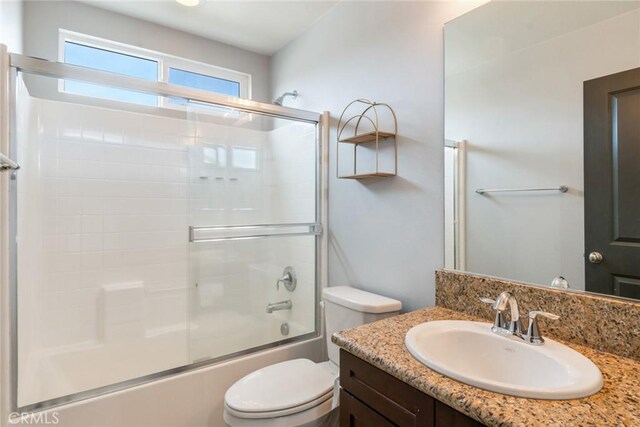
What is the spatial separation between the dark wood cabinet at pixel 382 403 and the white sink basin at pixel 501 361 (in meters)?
0.08

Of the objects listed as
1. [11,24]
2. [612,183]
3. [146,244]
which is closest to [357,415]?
[612,183]

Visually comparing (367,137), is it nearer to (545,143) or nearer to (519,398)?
(545,143)

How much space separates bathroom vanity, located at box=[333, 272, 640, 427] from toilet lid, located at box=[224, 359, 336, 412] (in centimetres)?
38

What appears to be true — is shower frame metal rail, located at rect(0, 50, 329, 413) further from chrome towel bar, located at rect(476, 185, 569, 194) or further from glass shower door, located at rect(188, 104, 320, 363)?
chrome towel bar, located at rect(476, 185, 569, 194)

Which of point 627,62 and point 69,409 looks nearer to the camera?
point 627,62

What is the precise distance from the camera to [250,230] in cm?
212

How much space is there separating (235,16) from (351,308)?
2047 millimetres

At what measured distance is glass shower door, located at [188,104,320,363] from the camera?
2.03 metres

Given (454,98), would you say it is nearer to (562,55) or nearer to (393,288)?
(562,55)

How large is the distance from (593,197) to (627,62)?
1.31ft

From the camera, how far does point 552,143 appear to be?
113 cm

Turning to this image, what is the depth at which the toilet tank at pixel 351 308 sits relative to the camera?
1.55 m

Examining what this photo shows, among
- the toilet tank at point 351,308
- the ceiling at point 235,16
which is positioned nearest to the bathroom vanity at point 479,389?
the toilet tank at point 351,308

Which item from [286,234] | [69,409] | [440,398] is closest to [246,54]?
[286,234]
